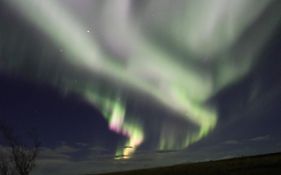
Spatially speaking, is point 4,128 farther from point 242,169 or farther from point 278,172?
point 278,172

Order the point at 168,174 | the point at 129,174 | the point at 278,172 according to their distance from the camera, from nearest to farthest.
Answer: the point at 278,172 → the point at 168,174 → the point at 129,174

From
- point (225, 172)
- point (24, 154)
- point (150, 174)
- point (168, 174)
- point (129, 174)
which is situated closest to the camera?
point (225, 172)

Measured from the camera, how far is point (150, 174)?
186 feet

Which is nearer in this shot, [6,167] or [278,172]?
[278,172]

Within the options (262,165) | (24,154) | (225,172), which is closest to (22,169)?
(24,154)

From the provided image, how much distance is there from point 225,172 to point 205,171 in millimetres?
3630

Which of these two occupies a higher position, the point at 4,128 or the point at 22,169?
the point at 4,128

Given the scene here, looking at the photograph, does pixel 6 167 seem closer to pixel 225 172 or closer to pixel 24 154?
pixel 24 154

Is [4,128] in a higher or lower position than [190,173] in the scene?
higher

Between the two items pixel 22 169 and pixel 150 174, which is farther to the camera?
pixel 150 174

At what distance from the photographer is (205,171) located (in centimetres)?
4488

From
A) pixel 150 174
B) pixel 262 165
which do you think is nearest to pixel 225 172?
pixel 262 165

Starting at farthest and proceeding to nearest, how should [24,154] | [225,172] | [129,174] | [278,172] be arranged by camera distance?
1. [129,174]
2. [24,154]
3. [225,172]
4. [278,172]

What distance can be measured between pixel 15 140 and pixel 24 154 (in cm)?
242
